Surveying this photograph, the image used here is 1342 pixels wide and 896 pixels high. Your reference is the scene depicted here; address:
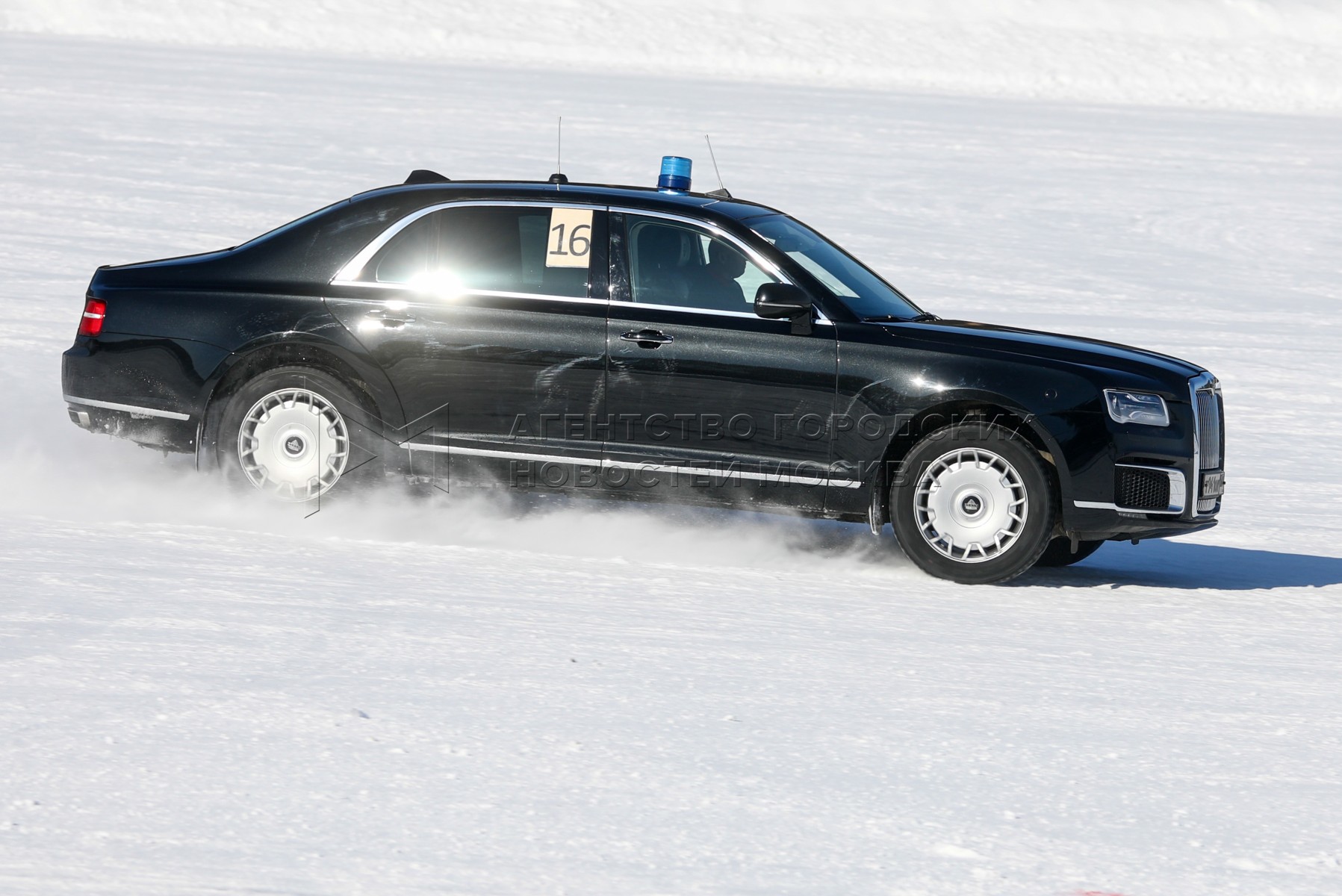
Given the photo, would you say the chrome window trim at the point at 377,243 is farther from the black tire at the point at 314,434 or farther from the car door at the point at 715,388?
the car door at the point at 715,388

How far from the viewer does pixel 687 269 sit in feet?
24.2

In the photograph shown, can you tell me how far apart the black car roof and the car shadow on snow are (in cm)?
219

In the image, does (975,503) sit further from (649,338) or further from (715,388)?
(649,338)

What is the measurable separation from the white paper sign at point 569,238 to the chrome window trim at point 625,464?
2.89ft

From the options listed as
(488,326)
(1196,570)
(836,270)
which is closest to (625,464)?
(488,326)

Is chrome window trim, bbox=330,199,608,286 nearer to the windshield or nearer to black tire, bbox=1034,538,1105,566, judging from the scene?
the windshield

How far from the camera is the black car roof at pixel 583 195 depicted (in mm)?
7445

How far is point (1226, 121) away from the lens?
30891 millimetres

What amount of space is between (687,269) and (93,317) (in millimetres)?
2903

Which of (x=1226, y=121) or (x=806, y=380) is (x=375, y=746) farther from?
(x=1226, y=121)

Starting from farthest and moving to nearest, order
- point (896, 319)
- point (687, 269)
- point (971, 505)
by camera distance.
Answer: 1. point (896, 319)
2. point (687, 269)
3. point (971, 505)

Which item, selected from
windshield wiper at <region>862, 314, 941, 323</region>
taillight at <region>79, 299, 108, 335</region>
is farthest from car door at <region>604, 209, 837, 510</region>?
taillight at <region>79, 299, 108, 335</region>

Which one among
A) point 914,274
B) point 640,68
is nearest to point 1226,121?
point 640,68

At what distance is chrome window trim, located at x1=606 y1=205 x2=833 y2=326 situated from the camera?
23.7 ft
